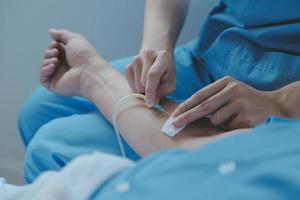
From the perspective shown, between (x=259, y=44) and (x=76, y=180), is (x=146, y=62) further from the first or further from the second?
(x=76, y=180)

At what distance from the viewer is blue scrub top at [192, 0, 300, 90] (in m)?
0.82

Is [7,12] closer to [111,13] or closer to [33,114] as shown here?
[111,13]

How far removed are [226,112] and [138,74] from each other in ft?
0.65

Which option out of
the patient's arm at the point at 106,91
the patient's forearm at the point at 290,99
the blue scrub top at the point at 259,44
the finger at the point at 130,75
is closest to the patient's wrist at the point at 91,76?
the patient's arm at the point at 106,91

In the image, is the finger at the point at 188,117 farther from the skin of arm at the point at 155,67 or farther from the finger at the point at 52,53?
the finger at the point at 52,53

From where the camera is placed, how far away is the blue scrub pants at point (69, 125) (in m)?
0.79

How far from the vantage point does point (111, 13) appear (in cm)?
145

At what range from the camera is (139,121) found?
79cm

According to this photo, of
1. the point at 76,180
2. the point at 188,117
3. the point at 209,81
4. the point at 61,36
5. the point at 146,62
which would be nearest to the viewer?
the point at 76,180

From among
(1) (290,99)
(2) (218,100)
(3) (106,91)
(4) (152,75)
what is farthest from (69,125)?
(1) (290,99)

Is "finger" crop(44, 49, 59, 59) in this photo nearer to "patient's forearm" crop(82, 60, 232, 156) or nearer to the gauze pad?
"patient's forearm" crop(82, 60, 232, 156)

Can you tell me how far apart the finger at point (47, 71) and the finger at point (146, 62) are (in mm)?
277

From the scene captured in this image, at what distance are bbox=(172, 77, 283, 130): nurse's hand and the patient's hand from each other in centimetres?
34

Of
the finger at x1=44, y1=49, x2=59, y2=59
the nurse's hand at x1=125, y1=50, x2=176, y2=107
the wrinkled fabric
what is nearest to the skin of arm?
the nurse's hand at x1=125, y1=50, x2=176, y2=107
